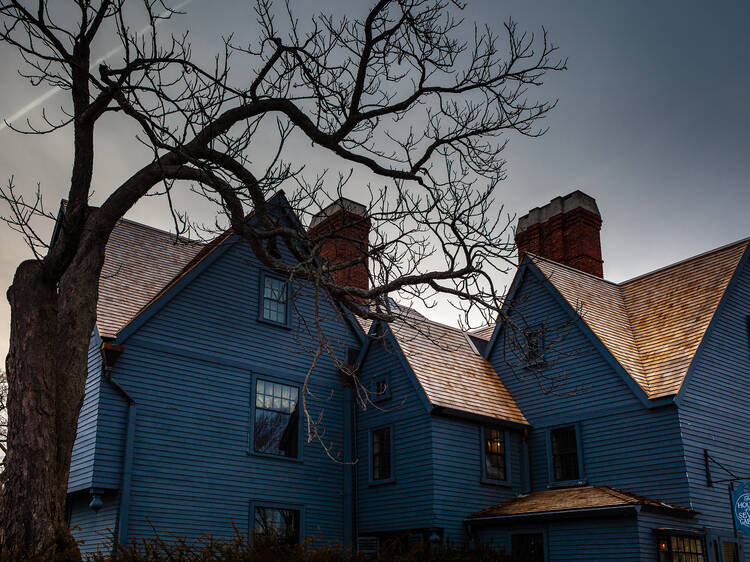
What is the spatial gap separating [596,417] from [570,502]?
2.60 m

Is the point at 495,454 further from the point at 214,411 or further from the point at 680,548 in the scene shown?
the point at 214,411

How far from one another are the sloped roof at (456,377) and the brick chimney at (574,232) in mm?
5499

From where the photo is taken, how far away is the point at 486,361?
72.3 ft

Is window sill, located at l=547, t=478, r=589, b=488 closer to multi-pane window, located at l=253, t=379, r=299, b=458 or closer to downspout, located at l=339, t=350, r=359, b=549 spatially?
downspout, located at l=339, t=350, r=359, b=549

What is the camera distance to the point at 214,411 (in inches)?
681

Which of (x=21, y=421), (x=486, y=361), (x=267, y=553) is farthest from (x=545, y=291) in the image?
(x=21, y=421)

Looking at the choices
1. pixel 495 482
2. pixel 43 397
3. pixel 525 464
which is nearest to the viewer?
pixel 43 397

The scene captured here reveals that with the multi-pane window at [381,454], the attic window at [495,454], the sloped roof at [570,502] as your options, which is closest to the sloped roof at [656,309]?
the sloped roof at [570,502]

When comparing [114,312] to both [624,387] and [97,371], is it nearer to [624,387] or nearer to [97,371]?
[97,371]

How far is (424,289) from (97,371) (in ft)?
25.4

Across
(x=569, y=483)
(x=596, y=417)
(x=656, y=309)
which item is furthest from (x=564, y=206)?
(x=569, y=483)

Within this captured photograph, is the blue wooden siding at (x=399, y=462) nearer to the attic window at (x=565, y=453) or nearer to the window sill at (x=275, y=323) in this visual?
the window sill at (x=275, y=323)

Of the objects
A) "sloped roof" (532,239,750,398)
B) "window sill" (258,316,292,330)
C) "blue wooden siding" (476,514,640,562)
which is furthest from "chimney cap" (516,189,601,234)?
"blue wooden siding" (476,514,640,562)

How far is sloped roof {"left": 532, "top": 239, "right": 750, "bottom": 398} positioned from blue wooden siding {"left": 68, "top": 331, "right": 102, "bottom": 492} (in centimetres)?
1087
